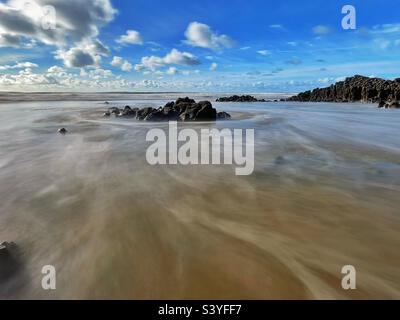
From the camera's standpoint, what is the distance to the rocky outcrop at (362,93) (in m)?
33.1

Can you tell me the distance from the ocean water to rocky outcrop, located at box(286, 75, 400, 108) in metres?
26.9

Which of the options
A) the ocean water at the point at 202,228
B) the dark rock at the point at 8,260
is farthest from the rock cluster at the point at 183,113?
the dark rock at the point at 8,260

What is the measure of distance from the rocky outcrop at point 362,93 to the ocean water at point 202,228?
26.9 m

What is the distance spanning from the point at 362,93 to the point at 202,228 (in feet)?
148

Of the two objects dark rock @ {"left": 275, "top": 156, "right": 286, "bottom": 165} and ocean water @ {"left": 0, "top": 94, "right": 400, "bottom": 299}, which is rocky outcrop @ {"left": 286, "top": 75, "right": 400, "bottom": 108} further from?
ocean water @ {"left": 0, "top": 94, "right": 400, "bottom": 299}

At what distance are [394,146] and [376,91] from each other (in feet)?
119

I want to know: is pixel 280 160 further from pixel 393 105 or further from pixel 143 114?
pixel 393 105

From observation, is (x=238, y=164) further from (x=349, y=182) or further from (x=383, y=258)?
(x=383, y=258)

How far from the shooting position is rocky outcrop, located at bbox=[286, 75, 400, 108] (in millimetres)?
33125

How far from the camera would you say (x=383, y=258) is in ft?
9.86

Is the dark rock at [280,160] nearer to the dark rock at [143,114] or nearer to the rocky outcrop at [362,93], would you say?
the dark rock at [143,114]

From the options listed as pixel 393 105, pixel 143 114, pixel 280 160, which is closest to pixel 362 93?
pixel 393 105

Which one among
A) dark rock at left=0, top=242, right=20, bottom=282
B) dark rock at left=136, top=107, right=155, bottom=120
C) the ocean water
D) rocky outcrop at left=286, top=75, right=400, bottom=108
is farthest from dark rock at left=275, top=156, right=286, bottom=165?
rocky outcrop at left=286, top=75, right=400, bottom=108
